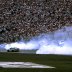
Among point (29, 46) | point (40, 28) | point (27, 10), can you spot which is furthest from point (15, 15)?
point (29, 46)

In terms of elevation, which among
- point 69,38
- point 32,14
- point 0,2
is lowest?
point 69,38

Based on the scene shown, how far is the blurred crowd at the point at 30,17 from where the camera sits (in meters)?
148

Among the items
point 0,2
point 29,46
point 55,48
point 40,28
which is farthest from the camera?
point 0,2

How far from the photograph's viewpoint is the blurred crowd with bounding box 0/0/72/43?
147625 millimetres

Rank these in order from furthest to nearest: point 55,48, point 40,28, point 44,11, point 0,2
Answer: point 0,2 → point 44,11 → point 40,28 → point 55,48

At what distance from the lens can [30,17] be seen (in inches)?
6363

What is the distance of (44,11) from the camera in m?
162

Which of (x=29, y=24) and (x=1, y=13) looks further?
(x=1, y=13)

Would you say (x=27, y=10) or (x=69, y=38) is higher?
(x=27, y=10)

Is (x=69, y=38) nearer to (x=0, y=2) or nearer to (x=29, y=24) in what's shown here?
(x=29, y=24)

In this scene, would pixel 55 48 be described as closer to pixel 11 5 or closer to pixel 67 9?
pixel 67 9

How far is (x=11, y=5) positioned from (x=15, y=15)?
7.28 m

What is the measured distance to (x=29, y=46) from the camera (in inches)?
4473

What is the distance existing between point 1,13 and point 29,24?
19342 mm
